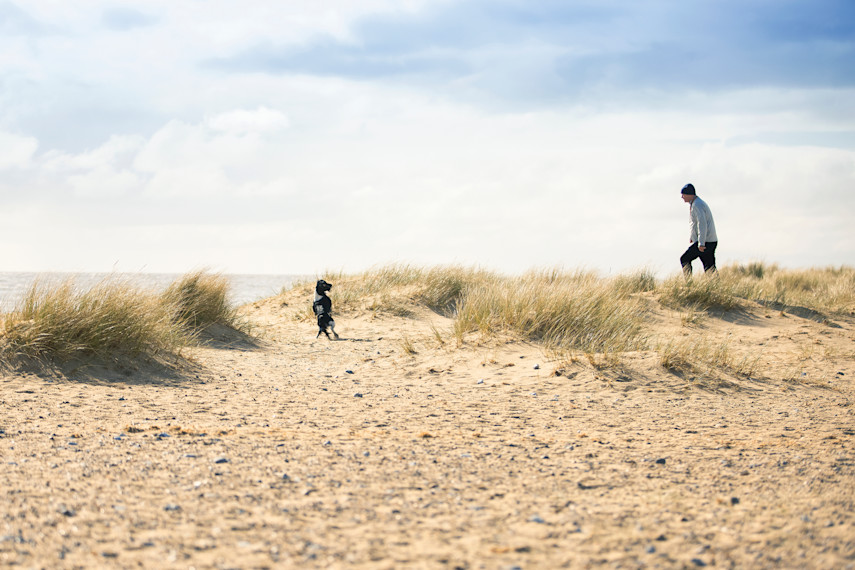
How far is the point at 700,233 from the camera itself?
12.1 metres

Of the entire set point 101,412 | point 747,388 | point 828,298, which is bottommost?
point 101,412

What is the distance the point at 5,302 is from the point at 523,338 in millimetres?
5948

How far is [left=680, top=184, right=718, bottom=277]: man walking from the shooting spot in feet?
39.6

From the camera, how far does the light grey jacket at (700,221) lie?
1205 cm

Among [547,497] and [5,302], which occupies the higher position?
[5,302]

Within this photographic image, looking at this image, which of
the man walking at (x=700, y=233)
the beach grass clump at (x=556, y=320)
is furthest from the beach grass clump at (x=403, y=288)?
the man walking at (x=700, y=233)

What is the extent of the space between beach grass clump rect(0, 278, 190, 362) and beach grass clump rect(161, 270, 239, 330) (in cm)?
210

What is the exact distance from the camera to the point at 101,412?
5.30m

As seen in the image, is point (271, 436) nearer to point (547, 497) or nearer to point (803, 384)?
point (547, 497)

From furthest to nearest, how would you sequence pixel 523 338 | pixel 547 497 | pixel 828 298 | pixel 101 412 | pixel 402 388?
pixel 828 298 < pixel 523 338 < pixel 402 388 < pixel 101 412 < pixel 547 497

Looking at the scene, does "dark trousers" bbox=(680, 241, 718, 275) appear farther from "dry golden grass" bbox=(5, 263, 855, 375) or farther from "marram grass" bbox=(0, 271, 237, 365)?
"marram grass" bbox=(0, 271, 237, 365)

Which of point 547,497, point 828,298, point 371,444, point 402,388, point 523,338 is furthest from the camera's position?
point 828,298

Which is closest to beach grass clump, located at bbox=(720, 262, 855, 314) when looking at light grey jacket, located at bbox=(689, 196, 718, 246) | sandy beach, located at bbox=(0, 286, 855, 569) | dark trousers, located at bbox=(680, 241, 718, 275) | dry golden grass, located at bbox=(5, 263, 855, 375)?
dry golden grass, located at bbox=(5, 263, 855, 375)

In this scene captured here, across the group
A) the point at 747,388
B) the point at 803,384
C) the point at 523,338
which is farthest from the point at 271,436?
the point at 803,384
